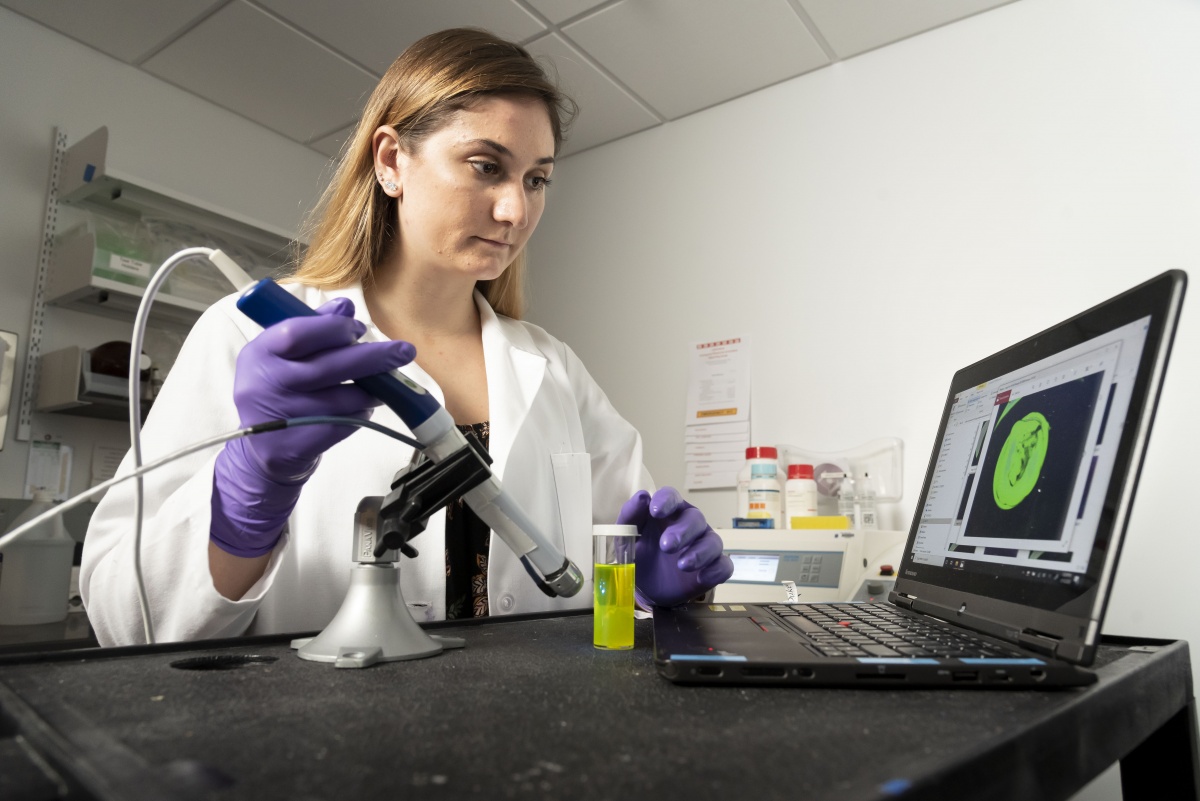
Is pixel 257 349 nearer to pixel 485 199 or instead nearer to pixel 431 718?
pixel 431 718

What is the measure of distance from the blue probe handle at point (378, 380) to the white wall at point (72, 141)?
195 cm

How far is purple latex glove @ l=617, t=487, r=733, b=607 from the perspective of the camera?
0.83 meters

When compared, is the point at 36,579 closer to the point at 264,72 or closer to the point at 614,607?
the point at 264,72

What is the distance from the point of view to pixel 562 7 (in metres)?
2.04

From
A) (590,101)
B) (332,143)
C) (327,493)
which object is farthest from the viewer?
(332,143)

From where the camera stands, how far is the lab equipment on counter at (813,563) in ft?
5.24

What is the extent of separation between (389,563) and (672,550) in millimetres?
336

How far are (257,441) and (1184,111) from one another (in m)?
2.01

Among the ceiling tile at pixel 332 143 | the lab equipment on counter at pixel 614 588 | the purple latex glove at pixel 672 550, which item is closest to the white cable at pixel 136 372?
the lab equipment on counter at pixel 614 588

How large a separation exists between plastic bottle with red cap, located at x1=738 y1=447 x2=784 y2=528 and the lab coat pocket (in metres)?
0.90

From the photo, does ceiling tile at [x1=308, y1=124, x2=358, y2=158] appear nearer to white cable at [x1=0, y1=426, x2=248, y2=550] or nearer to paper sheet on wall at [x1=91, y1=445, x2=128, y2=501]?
paper sheet on wall at [x1=91, y1=445, x2=128, y2=501]

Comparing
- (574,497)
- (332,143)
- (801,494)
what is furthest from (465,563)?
(332,143)

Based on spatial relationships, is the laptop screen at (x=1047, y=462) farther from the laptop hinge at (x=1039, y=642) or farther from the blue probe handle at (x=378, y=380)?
the blue probe handle at (x=378, y=380)

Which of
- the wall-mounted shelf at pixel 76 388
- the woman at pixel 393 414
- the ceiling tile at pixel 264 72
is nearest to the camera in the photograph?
the woman at pixel 393 414
